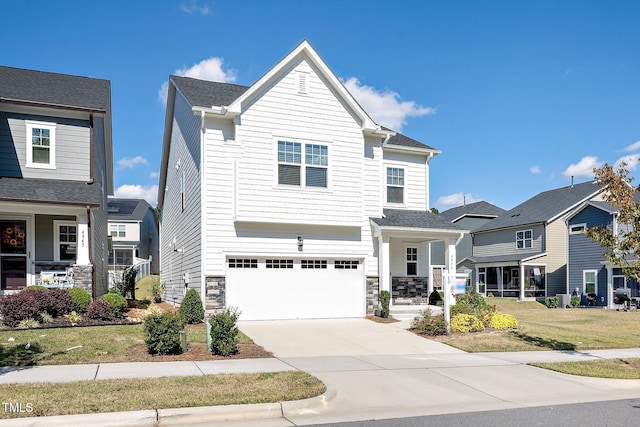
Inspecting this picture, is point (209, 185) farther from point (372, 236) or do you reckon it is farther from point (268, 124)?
point (372, 236)

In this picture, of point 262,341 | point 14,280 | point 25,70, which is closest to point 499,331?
point 262,341

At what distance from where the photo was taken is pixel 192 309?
55.0 feet

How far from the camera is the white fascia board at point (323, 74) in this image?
58.7 ft

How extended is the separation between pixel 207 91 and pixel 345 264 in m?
8.17

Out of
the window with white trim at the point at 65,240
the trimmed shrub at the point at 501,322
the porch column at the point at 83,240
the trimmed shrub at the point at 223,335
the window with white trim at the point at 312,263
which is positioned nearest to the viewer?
the trimmed shrub at the point at 223,335

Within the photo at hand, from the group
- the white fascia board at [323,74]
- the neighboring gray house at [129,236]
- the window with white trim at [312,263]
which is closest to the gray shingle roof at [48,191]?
the white fascia board at [323,74]

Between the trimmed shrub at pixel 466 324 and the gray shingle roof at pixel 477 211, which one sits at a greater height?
the gray shingle roof at pixel 477 211

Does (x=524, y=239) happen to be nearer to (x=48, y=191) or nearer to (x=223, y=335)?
(x=48, y=191)

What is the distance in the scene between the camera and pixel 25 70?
21.4 meters

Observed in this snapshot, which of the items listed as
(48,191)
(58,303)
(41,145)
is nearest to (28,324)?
(58,303)

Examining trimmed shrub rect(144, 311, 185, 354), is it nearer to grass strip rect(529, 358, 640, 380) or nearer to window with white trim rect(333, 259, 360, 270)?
grass strip rect(529, 358, 640, 380)

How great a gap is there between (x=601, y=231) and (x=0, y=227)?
1772 cm

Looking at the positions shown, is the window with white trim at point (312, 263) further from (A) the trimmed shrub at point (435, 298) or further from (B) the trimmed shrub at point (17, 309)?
(B) the trimmed shrub at point (17, 309)

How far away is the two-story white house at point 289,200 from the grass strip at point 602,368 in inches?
320
